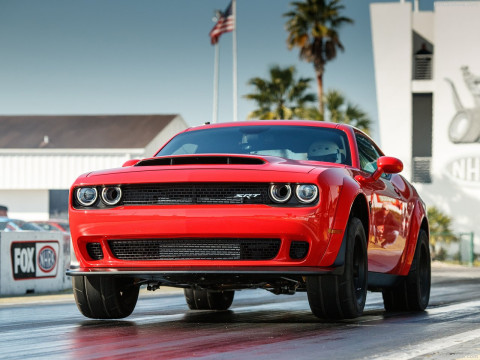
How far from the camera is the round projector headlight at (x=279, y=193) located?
7.10m

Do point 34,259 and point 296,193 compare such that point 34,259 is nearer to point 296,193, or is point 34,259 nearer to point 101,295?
point 101,295

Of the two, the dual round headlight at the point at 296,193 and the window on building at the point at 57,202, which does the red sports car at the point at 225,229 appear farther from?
the window on building at the point at 57,202

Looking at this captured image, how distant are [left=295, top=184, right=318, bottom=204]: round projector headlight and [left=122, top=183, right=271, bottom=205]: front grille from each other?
0.21 m

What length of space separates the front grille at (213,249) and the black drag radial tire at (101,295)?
2.49 feet

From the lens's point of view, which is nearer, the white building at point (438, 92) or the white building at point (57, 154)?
the white building at point (438, 92)

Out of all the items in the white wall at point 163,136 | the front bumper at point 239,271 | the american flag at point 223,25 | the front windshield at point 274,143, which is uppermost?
the american flag at point 223,25

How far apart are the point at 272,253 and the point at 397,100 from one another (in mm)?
37184

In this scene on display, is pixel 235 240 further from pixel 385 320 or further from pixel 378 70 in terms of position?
pixel 378 70

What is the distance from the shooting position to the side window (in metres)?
8.84

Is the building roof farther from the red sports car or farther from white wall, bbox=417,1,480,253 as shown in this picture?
the red sports car

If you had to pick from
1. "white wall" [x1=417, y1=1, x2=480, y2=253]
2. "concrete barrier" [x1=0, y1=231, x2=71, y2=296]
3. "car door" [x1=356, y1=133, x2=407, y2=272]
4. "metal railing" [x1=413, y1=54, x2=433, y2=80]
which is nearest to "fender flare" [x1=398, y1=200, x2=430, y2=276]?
"car door" [x1=356, y1=133, x2=407, y2=272]

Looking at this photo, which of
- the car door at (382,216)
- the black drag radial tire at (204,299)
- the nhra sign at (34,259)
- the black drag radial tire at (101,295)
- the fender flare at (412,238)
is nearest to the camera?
the black drag radial tire at (101,295)

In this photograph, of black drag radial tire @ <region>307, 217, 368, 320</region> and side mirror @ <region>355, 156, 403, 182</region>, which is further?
side mirror @ <region>355, 156, 403, 182</region>

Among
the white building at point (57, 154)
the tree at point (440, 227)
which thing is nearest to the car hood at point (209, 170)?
the tree at point (440, 227)
